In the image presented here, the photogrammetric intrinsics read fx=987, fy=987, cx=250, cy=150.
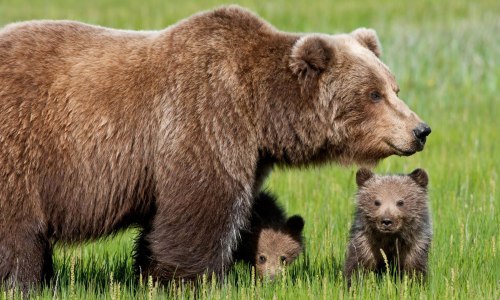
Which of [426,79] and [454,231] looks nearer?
[454,231]

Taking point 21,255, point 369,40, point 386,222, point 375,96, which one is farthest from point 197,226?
point 369,40

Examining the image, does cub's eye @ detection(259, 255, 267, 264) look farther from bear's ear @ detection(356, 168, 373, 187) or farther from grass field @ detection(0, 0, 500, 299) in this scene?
bear's ear @ detection(356, 168, 373, 187)

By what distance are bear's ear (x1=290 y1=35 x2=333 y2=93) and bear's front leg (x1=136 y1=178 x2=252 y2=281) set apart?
0.88m

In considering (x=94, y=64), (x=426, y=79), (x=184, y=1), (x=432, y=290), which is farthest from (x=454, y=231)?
(x=184, y=1)

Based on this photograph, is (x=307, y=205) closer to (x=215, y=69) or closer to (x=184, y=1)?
(x=215, y=69)

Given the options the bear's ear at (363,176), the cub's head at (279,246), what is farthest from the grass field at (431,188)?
the bear's ear at (363,176)

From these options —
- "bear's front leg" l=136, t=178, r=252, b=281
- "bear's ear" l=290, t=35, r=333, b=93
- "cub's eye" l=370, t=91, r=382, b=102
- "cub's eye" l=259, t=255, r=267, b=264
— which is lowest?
"cub's eye" l=259, t=255, r=267, b=264

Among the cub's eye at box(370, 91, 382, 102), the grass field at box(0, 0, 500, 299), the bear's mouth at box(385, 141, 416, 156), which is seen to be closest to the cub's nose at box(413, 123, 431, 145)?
the bear's mouth at box(385, 141, 416, 156)

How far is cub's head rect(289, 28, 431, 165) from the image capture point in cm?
676

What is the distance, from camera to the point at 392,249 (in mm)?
6879

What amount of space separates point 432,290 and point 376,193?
2.92 ft

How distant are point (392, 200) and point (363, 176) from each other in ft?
1.06

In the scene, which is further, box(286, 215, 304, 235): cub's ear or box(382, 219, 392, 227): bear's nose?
box(286, 215, 304, 235): cub's ear

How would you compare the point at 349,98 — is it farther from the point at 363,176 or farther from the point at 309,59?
the point at 363,176
